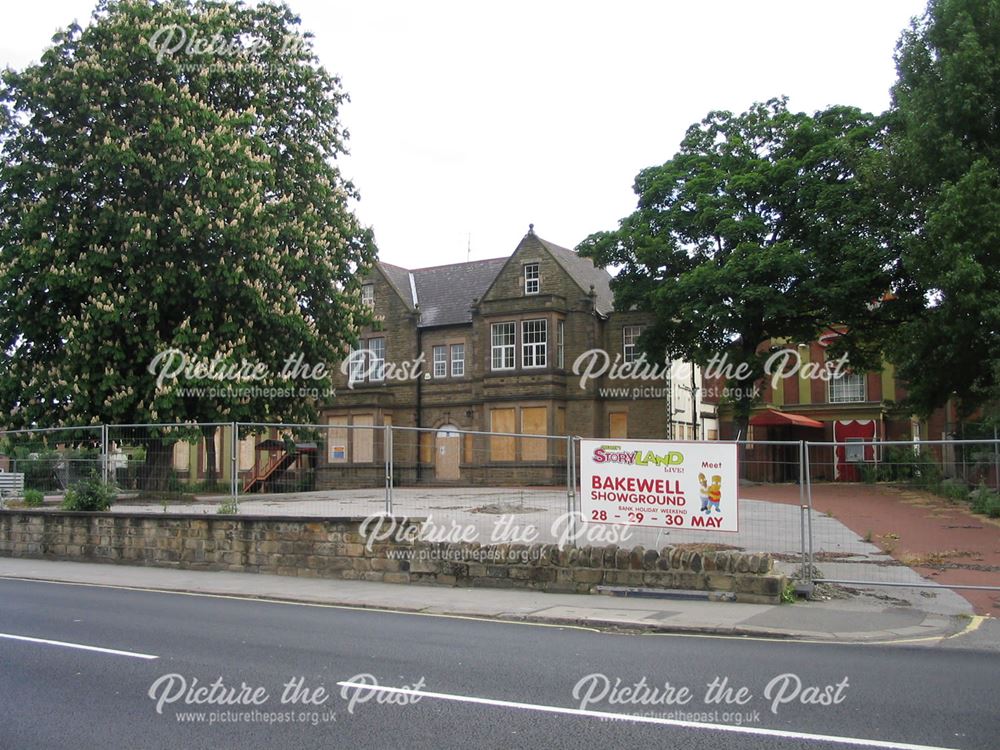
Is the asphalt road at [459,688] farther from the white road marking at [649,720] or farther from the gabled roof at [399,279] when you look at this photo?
the gabled roof at [399,279]

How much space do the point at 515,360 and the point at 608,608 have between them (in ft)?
103

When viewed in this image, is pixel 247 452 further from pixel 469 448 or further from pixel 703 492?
pixel 703 492

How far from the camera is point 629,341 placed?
42906 mm

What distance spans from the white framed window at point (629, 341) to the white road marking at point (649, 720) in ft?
118

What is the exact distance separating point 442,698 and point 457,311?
39.4m

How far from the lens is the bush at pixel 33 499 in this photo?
65.0 feet

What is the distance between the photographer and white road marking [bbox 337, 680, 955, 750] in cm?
593

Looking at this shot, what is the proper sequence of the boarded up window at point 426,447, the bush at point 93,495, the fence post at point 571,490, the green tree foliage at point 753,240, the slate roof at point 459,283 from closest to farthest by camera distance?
1. the fence post at point 571,490
2. the boarded up window at point 426,447
3. the bush at point 93,495
4. the green tree foliage at point 753,240
5. the slate roof at point 459,283

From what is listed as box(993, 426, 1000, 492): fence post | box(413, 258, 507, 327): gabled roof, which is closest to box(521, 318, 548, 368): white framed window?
box(413, 258, 507, 327): gabled roof

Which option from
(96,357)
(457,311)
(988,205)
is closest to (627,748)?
(96,357)

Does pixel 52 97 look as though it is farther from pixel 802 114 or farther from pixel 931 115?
pixel 802 114

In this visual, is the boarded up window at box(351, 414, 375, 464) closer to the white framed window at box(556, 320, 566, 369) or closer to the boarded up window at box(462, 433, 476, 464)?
the boarded up window at box(462, 433, 476, 464)

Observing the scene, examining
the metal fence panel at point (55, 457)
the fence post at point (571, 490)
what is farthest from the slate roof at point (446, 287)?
the fence post at point (571, 490)

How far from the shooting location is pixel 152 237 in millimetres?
24203
